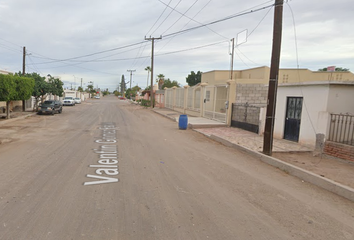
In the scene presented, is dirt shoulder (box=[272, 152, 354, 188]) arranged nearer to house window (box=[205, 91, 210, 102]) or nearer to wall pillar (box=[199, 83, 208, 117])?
house window (box=[205, 91, 210, 102])

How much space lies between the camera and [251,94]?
16.4m

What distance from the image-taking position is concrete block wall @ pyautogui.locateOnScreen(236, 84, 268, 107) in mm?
16062

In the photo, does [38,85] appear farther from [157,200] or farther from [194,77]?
[194,77]

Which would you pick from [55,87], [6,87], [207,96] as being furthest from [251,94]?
[55,87]

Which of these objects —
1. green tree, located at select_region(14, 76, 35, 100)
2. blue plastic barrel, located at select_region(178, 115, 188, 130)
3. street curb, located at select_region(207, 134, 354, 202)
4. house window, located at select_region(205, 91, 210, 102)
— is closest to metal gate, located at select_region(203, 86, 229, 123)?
house window, located at select_region(205, 91, 210, 102)

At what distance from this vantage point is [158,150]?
29.0ft

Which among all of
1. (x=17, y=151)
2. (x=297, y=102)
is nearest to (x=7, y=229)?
(x=17, y=151)

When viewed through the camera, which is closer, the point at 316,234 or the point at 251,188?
the point at 316,234

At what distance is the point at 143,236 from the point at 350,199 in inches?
176

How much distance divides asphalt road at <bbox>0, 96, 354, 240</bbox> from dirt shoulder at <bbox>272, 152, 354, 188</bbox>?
0.81 m

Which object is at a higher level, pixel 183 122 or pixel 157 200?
pixel 183 122

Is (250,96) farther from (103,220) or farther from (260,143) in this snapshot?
(103,220)

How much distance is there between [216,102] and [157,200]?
14693mm

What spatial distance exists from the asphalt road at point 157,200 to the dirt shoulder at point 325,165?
2.66 ft
